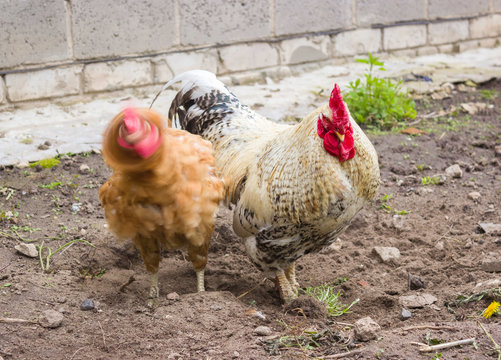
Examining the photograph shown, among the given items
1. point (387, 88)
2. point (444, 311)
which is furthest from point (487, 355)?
point (387, 88)

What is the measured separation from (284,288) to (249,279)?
0.43m

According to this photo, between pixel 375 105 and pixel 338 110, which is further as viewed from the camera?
pixel 375 105

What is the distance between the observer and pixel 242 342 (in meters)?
3.32

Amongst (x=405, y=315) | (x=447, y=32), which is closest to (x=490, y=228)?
(x=405, y=315)

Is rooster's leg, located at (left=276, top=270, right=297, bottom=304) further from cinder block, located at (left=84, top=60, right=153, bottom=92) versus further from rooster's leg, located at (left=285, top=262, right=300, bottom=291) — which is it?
cinder block, located at (left=84, top=60, right=153, bottom=92)

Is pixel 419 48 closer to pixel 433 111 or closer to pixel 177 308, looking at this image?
pixel 433 111

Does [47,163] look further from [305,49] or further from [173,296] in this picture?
[305,49]

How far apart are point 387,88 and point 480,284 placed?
3624mm

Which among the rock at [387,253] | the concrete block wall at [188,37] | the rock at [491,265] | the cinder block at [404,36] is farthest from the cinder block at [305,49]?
the rock at [491,265]

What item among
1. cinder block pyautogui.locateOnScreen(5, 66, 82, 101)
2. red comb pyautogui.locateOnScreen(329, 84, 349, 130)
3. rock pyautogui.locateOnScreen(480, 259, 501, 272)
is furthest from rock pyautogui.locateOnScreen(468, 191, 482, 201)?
cinder block pyautogui.locateOnScreen(5, 66, 82, 101)

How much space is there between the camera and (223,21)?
799 cm

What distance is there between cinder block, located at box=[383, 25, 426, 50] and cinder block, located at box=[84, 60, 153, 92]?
3995 mm

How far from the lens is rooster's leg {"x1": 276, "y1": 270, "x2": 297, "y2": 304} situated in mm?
4098

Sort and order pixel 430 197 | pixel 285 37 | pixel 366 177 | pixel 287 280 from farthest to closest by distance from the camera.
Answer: pixel 285 37
pixel 430 197
pixel 287 280
pixel 366 177
